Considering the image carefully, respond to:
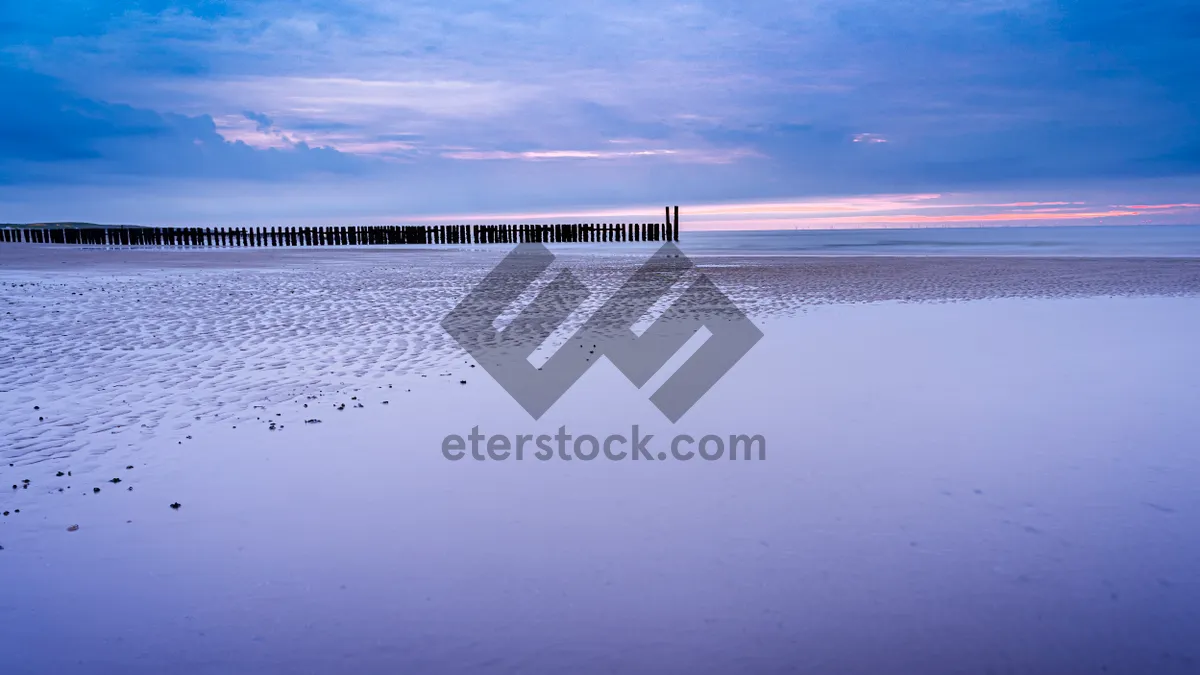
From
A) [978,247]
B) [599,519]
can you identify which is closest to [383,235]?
[978,247]

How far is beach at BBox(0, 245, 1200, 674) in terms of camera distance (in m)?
3.79

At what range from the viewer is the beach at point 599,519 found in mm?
3785

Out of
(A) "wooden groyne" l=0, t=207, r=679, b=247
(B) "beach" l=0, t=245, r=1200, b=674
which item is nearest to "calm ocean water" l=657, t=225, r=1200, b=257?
(A) "wooden groyne" l=0, t=207, r=679, b=247

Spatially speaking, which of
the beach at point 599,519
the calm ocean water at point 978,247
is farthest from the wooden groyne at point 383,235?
the beach at point 599,519

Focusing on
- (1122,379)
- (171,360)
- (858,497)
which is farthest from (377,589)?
(1122,379)

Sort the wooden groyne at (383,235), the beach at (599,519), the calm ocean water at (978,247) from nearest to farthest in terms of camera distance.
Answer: the beach at (599,519), the calm ocean water at (978,247), the wooden groyne at (383,235)

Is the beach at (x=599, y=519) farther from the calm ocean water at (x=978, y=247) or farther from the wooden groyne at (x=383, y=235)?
the wooden groyne at (x=383, y=235)

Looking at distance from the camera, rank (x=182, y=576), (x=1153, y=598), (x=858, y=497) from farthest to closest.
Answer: (x=858, y=497), (x=182, y=576), (x=1153, y=598)

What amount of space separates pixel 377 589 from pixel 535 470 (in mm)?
2311

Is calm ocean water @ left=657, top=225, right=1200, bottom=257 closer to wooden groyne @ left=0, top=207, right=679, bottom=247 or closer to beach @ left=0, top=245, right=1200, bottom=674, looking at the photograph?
wooden groyne @ left=0, top=207, right=679, bottom=247

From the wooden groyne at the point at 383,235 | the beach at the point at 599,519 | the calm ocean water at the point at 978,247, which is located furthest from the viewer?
the wooden groyne at the point at 383,235

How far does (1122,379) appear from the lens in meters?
9.92

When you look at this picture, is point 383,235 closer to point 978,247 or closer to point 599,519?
point 978,247

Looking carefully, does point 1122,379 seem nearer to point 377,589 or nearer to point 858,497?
point 858,497
